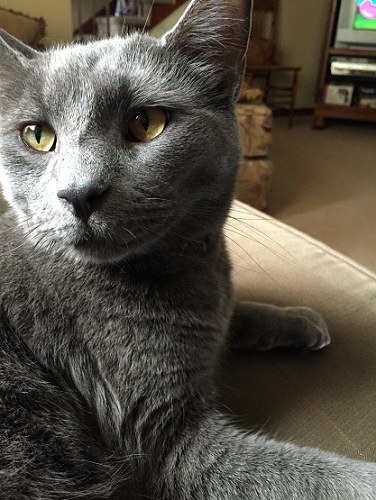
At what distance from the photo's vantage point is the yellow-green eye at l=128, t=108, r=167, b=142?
2.20 ft

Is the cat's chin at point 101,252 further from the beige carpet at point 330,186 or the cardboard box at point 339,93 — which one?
the cardboard box at point 339,93

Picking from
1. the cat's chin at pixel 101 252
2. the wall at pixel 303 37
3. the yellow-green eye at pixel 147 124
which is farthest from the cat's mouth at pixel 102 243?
the wall at pixel 303 37

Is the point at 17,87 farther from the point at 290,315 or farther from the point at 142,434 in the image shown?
the point at 290,315

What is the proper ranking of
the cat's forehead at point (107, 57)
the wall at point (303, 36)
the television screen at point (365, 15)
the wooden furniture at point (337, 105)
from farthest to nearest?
the wall at point (303, 36), the wooden furniture at point (337, 105), the television screen at point (365, 15), the cat's forehead at point (107, 57)

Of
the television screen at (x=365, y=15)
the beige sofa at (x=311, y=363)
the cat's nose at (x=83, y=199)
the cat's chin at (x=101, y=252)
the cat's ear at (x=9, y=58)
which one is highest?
the television screen at (x=365, y=15)

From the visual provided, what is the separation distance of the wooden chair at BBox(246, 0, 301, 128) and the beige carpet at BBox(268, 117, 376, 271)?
2.15ft

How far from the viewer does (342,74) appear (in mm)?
4621

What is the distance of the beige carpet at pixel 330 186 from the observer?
2.43 m

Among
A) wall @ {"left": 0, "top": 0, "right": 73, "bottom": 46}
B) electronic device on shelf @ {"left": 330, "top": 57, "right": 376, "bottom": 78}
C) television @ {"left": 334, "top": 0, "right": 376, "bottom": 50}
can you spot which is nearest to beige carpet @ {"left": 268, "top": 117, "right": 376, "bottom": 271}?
electronic device on shelf @ {"left": 330, "top": 57, "right": 376, "bottom": 78}

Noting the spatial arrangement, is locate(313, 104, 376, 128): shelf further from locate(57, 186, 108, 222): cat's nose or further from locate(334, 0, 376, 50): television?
locate(57, 186, 108, 222): cat's nose

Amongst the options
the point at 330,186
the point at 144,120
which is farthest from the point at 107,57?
the point at 330,186

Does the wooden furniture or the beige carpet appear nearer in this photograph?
the beige carpet

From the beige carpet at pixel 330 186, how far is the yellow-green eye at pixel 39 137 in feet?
5.79

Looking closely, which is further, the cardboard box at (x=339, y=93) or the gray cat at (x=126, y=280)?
the cardboard box at (x=339, y=93)
